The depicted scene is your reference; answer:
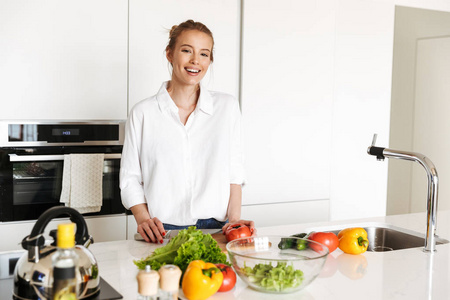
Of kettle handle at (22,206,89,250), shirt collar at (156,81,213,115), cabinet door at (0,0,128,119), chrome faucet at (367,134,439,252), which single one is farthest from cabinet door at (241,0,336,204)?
kettle handle at (22,206,89,250)

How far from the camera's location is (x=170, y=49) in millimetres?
2271

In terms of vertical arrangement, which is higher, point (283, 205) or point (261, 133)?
point (261, 133)

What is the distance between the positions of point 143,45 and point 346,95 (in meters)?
1.44

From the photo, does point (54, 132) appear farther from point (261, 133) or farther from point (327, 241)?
point (327, 241)

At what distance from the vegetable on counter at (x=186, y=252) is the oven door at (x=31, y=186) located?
1.54m

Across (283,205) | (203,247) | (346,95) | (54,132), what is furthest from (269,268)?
(346,95)

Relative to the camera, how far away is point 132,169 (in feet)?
7.29

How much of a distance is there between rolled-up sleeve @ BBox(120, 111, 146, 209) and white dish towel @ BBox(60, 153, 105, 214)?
2.60 feet

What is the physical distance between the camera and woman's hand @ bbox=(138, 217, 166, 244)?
195 centimetres

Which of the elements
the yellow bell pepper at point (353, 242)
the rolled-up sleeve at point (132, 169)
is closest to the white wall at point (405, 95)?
the yellow bell pepper at point (353, 242)

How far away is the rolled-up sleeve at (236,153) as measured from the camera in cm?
235

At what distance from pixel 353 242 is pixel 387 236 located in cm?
56

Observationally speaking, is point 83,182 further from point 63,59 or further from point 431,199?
point 431,199

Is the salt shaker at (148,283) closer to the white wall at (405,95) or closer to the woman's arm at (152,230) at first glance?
the woman's arm at (152,230)
